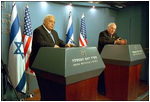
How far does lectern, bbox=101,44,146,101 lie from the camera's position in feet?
7.20

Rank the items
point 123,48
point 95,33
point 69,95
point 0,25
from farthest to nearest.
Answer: point 95,33 < point 0,25 < point 123,48 < point 69,95

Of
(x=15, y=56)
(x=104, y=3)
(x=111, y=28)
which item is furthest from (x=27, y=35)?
(x=104, y=3)

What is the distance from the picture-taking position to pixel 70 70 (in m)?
1.17

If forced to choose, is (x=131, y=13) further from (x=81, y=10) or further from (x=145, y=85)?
(x=145, y=85)

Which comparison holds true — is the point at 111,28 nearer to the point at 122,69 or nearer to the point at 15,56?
the point at 122,69

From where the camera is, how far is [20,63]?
106 inches

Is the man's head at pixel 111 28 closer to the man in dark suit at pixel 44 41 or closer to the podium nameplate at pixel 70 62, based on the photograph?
the man in dark suit at pixel 44 41

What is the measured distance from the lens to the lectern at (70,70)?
1181mm

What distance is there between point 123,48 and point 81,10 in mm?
2276

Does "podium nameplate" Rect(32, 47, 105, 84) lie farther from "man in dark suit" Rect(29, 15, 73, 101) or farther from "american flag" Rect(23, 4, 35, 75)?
"american flag" Rect(23, 4, 35, 75)

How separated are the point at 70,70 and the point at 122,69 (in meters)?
1.39

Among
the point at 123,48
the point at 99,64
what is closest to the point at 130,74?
the point at 123,48

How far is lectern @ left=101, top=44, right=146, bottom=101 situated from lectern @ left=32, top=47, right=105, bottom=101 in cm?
92

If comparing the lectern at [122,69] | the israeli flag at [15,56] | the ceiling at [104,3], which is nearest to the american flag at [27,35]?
the israeli flag at [15,56]
